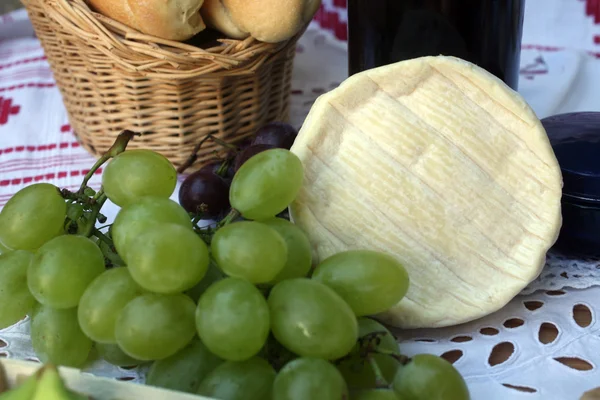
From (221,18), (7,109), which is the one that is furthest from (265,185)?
(7,109)

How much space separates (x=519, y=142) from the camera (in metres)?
0.50

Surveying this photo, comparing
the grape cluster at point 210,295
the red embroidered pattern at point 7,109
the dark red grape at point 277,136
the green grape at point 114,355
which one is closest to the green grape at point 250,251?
the grape cluster at point 210,295

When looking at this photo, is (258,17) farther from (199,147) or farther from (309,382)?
(309,382)

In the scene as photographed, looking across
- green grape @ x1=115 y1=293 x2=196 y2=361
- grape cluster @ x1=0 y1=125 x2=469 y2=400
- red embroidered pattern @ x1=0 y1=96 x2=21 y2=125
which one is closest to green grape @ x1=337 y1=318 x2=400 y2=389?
grape cluster @ x1=0 y1=125 x2=469 y2=400

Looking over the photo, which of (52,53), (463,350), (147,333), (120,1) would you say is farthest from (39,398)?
(52,53)

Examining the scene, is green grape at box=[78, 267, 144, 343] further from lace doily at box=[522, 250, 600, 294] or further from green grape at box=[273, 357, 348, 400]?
lace doily at box=[522, 250, 600, 294]

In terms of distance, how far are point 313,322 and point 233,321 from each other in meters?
0.05

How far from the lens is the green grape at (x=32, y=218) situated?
0.45m

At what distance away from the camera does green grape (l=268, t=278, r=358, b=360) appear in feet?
1.19

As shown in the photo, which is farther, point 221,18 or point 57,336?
point 221,18

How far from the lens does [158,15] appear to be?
1.90 ft

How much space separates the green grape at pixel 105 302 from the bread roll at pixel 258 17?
0.99 ft

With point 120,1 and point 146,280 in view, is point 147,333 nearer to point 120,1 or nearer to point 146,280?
point 146,280

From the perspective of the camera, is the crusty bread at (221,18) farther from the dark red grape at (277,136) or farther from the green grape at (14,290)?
the green grape at (14,290)
